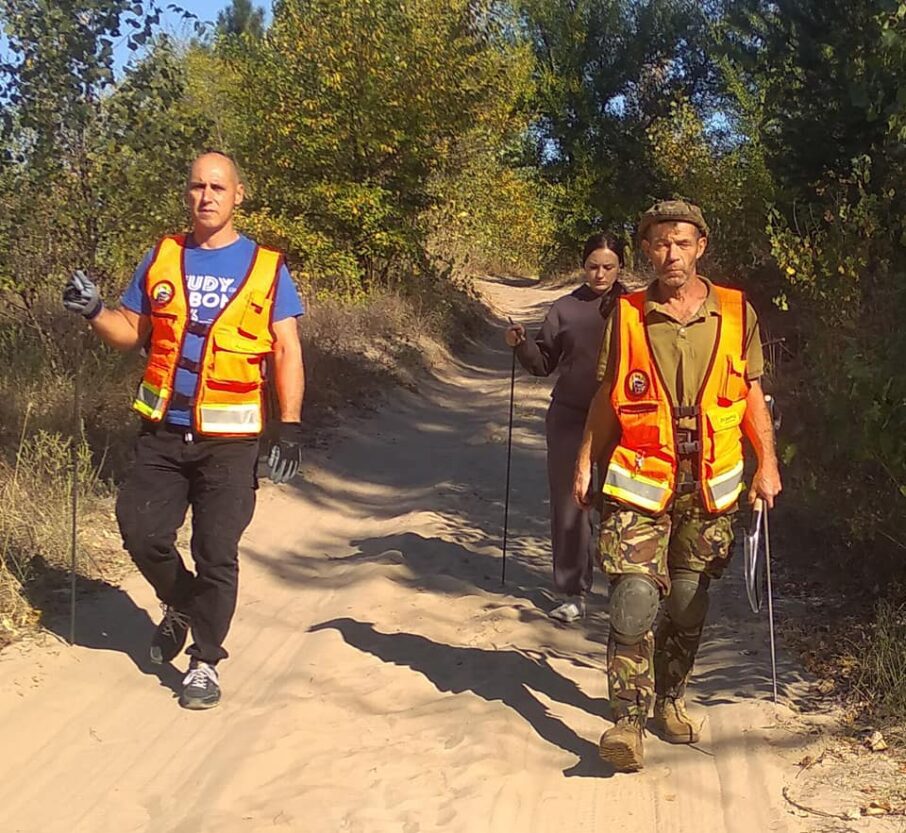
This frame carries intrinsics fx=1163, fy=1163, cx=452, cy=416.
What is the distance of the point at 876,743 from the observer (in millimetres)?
4172

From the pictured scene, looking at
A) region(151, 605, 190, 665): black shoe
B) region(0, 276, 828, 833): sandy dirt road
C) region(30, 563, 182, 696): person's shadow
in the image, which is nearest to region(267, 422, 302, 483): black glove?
region(151, 605, 190, 665): black shoe

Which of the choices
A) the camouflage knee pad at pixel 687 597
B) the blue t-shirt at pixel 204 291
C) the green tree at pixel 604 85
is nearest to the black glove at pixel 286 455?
the blue t-shirt at pixel 204 291

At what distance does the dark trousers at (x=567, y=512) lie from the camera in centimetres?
565

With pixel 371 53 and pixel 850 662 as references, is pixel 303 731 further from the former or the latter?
pixel 371 53

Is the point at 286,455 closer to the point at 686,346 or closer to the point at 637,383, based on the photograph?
the point at 637,383

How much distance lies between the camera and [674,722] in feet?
14.4

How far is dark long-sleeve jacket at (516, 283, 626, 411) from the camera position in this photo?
18.3ft

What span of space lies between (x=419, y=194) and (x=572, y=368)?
1303cm

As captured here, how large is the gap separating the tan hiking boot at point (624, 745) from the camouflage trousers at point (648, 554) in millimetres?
41

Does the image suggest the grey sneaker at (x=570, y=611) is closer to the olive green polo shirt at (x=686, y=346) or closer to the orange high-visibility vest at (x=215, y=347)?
the orange high-visibility vest at (x=215, y=347)

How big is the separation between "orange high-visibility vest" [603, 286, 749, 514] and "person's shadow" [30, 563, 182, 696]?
228cm

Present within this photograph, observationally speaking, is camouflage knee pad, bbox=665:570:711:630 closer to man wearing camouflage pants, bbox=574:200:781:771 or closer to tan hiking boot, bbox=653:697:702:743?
man wearing camouflage pants, bbox=574:200:781:771

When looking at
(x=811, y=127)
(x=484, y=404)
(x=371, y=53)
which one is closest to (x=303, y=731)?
(x=811, y=127)

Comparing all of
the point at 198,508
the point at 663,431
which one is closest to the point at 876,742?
the point at 663,431
